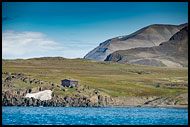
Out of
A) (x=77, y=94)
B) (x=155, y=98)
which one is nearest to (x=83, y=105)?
(x=77, y=94)

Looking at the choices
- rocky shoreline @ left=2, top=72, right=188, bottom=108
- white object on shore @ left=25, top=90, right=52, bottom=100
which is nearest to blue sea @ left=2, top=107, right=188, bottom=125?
rocky shoreline @ left=2, top=72, right=188, bottom=108

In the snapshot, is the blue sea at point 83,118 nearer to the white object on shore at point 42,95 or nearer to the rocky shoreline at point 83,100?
the rocky shoreline at point 83,100

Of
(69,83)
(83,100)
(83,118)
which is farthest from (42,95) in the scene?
(83,118)

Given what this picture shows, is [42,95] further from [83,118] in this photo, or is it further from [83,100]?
[83,118]

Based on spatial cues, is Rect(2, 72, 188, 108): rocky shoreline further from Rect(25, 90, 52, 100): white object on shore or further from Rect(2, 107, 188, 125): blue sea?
Rect(2, 107, 188, 125): blue sea

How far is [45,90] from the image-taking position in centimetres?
13800

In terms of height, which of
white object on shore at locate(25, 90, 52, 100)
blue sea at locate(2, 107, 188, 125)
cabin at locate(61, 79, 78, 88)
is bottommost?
blue sea at locate(2, 107, 188, 125)

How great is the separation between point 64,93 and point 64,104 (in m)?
5.68

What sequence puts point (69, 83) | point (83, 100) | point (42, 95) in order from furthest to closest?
point (69, 83) < point (83, 100) < point (42, 95)

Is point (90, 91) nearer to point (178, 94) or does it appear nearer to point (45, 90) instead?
point (45, 90)

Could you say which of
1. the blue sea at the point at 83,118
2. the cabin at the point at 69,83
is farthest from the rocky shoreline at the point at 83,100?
the blue sea at the point at 83,118

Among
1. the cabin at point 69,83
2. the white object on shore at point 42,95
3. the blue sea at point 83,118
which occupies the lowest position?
the blue sea at point 83,118

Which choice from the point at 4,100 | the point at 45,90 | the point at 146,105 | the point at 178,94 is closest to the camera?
the point at 4,100

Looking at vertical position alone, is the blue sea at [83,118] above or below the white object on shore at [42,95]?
below
